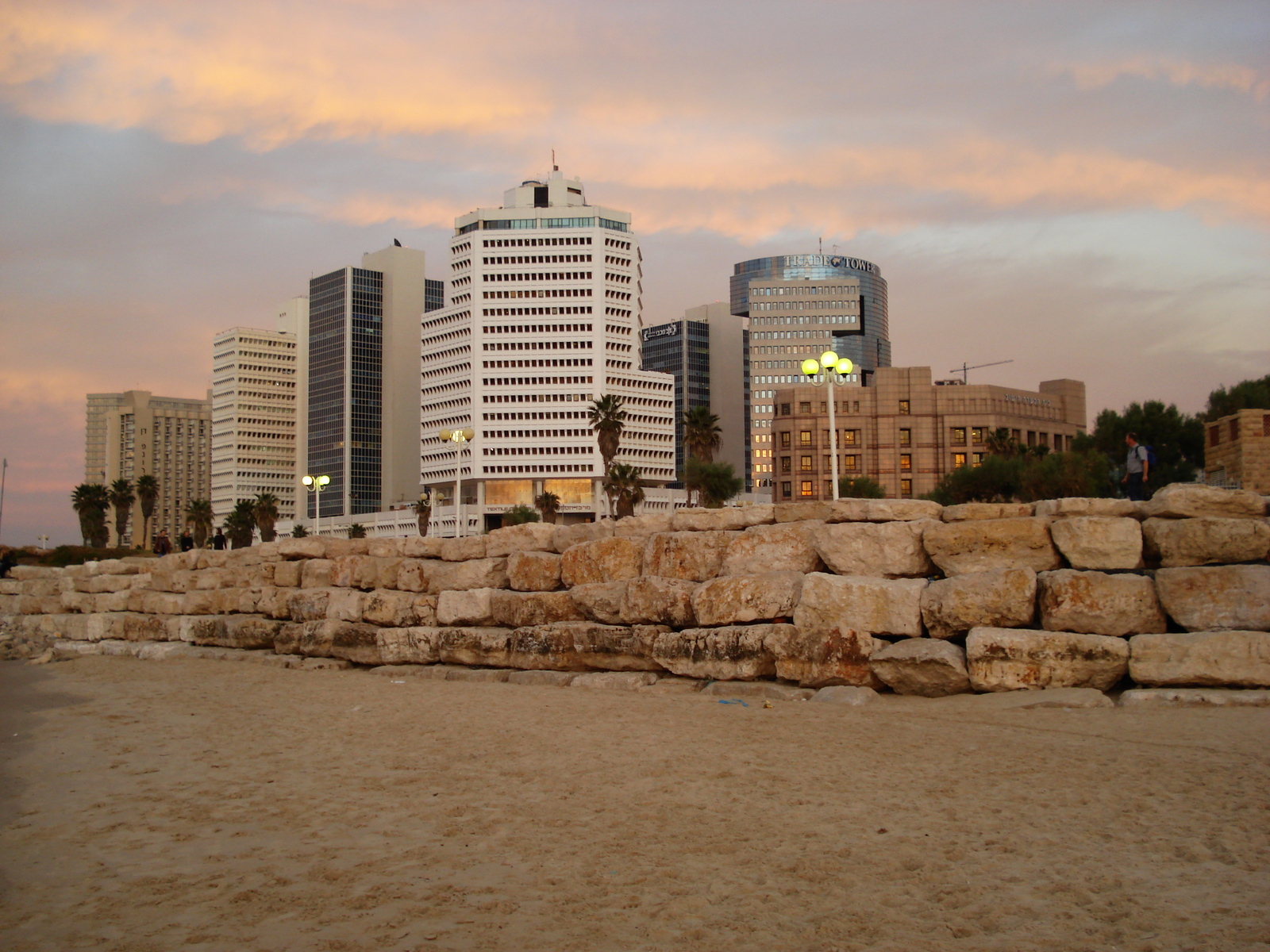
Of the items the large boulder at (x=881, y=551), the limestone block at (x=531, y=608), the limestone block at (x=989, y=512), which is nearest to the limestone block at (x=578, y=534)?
the limestone block at (x=531, y=608)

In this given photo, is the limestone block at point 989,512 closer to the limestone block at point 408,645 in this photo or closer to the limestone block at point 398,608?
the limestone block at point 408,645

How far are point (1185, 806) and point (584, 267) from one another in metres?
134

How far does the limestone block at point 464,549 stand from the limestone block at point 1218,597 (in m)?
9.83

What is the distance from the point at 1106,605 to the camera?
→ 9.75 metres

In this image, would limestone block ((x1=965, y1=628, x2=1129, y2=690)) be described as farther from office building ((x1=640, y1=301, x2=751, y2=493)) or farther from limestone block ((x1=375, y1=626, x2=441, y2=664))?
office building ((x1=640, y1=301, x2=751, y2=493))

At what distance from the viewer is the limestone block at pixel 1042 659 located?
31.2 feet

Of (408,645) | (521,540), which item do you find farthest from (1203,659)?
(408,645)

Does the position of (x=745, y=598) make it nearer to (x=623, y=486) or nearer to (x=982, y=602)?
(x=982, y=602)

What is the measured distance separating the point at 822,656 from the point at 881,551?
165cm

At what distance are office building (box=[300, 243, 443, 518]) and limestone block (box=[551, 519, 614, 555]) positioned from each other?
539ft

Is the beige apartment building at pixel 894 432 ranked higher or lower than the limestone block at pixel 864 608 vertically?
higher

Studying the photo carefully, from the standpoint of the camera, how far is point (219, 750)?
8883mm

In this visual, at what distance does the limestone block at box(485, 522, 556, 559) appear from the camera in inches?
586

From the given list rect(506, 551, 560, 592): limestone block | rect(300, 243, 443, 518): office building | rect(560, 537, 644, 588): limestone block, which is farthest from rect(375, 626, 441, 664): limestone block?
rect(300, 243, 443, 518): office building
